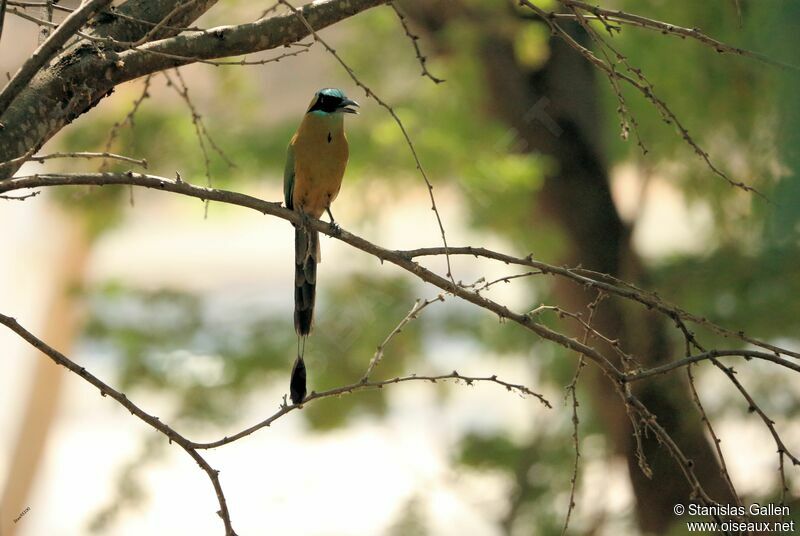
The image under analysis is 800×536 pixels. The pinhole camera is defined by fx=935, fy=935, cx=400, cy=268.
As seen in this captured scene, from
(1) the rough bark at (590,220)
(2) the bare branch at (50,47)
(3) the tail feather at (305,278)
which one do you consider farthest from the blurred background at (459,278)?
(2) the bare branch at (50,47)

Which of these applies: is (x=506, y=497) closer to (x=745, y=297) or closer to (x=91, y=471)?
(x=745, y=297)

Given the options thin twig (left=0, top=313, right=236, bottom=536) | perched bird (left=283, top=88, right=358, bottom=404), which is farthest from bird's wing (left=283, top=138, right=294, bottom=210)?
thin twig (left=0, top=313, right=236, bottom=536)

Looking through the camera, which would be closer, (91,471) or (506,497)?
(506,497)

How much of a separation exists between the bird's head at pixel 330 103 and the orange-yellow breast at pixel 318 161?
23 mm

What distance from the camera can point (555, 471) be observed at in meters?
3.83

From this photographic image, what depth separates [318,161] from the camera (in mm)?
1879

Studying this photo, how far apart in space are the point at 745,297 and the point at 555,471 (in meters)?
1.18

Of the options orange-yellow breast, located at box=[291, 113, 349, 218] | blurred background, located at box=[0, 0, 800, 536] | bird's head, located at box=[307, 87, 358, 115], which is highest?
blurred background, located at box=[0, 0, 800, 536]

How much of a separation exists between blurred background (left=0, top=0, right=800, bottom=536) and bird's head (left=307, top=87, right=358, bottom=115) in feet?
2.20

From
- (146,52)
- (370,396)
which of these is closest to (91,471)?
(370,396)

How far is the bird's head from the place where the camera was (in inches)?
75.4

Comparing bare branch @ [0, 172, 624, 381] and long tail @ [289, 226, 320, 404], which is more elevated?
long tail @ [289, 226, 320, 404]

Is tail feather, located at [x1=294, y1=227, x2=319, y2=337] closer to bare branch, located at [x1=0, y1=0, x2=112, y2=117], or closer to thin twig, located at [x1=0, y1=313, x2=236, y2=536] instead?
thin twig, located at [x1=0, y1=313, x2=236, y2=536]

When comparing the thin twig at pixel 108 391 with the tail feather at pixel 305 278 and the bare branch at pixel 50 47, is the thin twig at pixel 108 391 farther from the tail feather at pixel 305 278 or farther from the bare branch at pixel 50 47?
the tail feather at pixel 305 278
